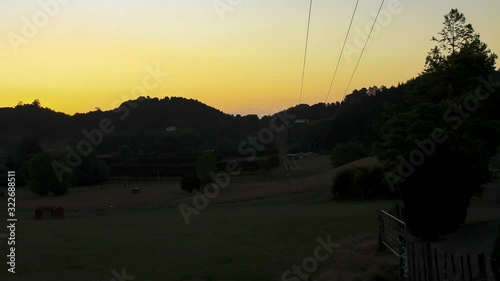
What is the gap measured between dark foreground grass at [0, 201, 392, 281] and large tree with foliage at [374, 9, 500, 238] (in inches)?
188

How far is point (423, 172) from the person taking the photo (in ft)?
61.5

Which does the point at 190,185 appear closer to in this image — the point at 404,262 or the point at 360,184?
the point at 360,184

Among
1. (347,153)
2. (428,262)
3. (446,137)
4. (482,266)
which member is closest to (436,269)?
(428,262)

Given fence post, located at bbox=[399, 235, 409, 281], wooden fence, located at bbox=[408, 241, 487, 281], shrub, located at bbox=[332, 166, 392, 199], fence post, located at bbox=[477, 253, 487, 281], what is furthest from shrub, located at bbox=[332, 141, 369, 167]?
fence post, located at bbox=[477, 253, 487, 281]

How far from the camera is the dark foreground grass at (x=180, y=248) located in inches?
729

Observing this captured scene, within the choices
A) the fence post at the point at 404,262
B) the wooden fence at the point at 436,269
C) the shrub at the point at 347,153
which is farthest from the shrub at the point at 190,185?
the fence post at the point at 404,262

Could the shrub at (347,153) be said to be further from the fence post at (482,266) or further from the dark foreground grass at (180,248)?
the fence post at (482,266)

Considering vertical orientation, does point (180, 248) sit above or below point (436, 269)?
below

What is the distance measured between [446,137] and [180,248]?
13.4 metres

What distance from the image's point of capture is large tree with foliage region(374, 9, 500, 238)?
1911 cm

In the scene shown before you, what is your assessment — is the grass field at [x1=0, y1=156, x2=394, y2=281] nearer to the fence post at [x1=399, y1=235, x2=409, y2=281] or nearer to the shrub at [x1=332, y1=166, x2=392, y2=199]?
the fence post at [x1=399, y1=235, x2=409, y2=281]

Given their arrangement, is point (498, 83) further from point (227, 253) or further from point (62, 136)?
point (62, 136)

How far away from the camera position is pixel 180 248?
2495cm

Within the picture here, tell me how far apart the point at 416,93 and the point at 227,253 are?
72.8 feet
